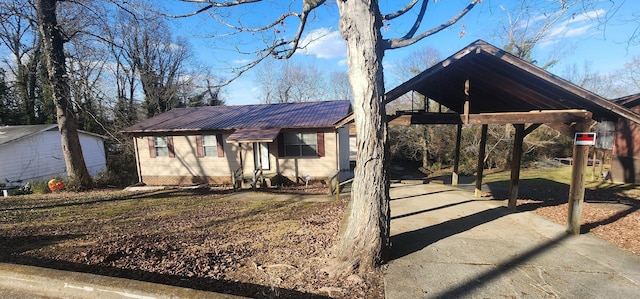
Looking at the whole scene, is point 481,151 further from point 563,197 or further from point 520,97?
point 563,197

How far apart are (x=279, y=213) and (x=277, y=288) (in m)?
3.98

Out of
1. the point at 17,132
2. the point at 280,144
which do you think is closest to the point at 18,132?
the point at 17,132

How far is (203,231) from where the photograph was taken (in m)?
5.83

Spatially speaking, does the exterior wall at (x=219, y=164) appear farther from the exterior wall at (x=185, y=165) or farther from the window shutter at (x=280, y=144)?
the window shutter at (x=280, y=144)

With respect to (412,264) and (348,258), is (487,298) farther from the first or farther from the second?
(348,258)

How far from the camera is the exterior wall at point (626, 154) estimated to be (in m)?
12.4

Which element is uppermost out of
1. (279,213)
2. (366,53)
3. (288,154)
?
(366,53)

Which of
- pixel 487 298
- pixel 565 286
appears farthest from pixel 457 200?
pixel 487 298

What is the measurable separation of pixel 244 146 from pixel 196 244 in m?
8.95

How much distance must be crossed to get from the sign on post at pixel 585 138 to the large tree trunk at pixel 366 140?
13.1 feet

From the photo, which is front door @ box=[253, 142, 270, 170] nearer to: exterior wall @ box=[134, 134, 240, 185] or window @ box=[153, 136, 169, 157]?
exterior wall @ box=[134, 134, 240, 185]

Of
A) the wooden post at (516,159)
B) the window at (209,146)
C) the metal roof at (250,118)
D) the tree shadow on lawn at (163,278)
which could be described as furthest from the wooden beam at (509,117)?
the window at (209,146)

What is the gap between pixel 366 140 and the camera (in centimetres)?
379

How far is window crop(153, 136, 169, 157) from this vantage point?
48.0ft
